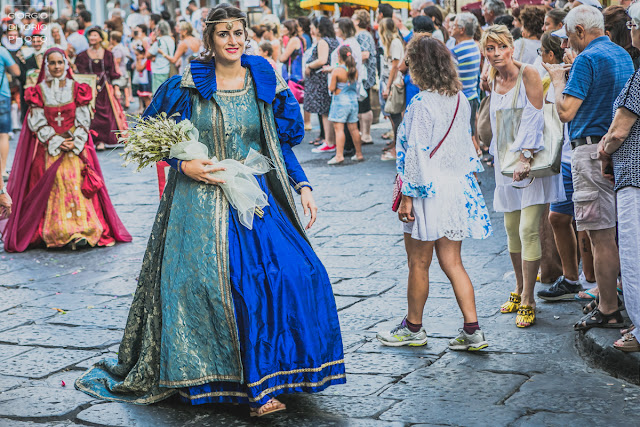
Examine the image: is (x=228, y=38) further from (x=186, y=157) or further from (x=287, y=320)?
(x=287, y=320)

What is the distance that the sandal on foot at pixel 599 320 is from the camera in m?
4.90

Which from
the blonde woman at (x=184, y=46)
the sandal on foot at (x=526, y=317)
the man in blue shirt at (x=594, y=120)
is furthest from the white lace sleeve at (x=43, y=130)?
the blonde woman at (x=184, y=46)

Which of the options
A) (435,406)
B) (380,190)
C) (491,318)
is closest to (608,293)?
(491,318)

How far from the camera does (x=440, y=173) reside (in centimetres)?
487

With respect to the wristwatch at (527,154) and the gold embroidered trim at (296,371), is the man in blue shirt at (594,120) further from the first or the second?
the gold embroidered trim at (296,371)

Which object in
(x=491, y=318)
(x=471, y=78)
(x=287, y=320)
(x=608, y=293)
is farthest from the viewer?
(x=471, y=78)

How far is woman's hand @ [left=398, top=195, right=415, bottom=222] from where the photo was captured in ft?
15.8

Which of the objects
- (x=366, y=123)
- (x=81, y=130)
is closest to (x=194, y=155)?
(x=81, y=130)

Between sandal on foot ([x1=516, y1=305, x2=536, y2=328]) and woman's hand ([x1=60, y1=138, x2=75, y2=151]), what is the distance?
4611mm

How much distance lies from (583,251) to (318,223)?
331cm

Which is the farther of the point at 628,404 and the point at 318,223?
the point at 318,223

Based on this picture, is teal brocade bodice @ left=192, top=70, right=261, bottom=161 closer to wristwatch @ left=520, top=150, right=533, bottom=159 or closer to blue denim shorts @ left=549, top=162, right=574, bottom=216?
wristwatch @ left=520, top=150, right=533, bottom=159

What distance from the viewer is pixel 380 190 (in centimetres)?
989

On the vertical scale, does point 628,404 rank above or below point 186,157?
below
